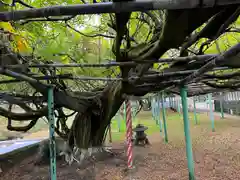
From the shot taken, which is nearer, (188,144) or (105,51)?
(188,144)

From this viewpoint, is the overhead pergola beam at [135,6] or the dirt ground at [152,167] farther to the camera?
the dirt ground at [152,167]

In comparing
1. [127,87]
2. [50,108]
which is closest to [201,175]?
[127,87]

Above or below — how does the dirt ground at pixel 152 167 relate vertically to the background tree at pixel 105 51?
below

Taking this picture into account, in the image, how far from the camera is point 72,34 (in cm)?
334

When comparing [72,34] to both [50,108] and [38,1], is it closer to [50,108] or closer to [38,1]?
[38,1]

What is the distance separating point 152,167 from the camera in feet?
14.9

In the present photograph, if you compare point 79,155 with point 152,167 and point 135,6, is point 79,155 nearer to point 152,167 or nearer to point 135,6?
point 152,167

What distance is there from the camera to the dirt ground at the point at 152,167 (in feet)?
13.3

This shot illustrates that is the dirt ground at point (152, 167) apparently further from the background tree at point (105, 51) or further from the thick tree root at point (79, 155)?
the background tree at point (105, 51)

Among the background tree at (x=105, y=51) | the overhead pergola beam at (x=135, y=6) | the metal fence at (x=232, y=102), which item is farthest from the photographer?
the metal fence at (x=232, y=102)

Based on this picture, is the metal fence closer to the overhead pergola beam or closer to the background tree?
the background tree

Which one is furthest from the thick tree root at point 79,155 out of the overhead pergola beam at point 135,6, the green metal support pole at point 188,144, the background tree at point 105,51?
the overhead pergola beam at point 135,6

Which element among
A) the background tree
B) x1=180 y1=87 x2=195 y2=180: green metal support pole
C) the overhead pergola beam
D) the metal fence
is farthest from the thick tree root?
the metal fence

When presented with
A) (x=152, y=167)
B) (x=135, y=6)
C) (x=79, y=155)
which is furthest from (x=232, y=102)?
(x=135, y=6)
